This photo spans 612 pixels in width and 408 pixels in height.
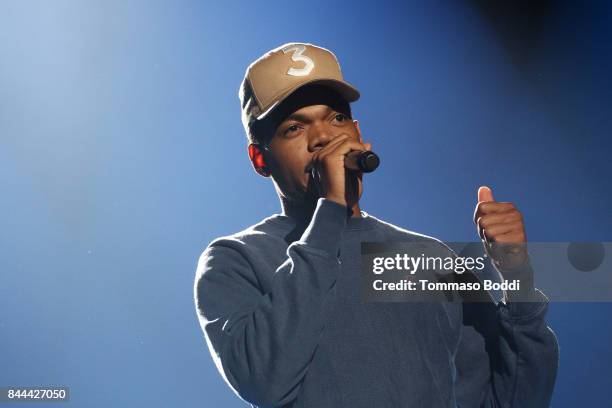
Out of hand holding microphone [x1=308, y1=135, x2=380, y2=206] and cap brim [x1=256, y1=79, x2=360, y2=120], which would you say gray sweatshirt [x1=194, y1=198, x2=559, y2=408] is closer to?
hand holding microphone [x1=308, y1=135, x2=380, y2=206]

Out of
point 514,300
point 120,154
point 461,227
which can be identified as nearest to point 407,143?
point 461,227

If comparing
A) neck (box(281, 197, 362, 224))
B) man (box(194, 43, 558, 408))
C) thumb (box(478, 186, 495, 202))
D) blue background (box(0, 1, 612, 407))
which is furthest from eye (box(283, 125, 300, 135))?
blue background (box(0, 1, 612, 407))

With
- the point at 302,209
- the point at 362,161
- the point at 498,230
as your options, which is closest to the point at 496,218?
the point at 498,230

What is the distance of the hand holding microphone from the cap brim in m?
0.14

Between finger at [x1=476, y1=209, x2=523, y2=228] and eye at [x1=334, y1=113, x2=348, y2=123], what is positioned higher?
eye at [x1=334, y1=113, x2=348, y2=123]

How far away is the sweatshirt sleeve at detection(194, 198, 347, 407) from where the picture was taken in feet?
2.78

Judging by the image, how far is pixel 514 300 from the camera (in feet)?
3.17

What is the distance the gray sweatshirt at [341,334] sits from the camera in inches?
33.8

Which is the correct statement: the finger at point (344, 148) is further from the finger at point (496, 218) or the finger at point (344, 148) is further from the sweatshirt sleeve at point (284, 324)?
the finger at point (496, 218)

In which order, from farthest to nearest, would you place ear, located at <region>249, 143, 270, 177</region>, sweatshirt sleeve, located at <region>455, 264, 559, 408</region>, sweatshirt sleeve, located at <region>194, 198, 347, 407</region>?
ear, located at <region>249, 143, 270, 177</region> → sweatshirt sleeve, located at <region>455, 264, 559, 408</region> → sweatshirt sleeve, located at <region>194, 198, 347, 407</region>

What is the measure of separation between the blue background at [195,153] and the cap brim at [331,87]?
21.8 inches

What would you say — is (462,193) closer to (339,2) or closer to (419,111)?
(419,111)

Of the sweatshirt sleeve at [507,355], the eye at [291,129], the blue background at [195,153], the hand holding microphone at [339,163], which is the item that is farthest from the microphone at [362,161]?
the blue background at [195,153]

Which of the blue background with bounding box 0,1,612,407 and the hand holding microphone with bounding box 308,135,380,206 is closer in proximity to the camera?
the hand holding microphone with bounding box 308,135,380,206
